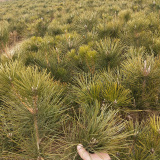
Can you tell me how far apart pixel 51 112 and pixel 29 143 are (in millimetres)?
130

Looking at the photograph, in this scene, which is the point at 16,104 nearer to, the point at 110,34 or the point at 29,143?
the point at 29,143

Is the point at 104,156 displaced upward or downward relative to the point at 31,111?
downward

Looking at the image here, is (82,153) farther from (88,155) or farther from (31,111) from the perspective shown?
(31,111)

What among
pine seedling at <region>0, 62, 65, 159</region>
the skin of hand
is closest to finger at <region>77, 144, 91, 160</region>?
the skin of hand

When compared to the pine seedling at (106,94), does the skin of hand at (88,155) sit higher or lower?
lower

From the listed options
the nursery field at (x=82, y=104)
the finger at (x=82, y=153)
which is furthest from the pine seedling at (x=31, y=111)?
the finger at (x=82, y=153)

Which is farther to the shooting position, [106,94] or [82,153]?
[106,94]

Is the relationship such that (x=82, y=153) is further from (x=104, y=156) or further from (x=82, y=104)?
(x=82, y=104)

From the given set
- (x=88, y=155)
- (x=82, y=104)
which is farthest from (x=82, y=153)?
(x=82, y=104)

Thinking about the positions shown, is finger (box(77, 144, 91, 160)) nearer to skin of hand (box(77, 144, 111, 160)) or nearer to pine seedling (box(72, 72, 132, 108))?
skin of hand (box(77, 144, 111, 160))

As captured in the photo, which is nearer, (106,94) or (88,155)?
(88,155)

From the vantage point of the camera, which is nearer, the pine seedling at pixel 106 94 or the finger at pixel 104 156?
the finger at pixel 104 156

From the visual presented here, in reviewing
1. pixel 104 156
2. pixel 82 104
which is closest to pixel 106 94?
pixel 82 104

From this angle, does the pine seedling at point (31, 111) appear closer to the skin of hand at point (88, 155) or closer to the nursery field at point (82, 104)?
the nursery field at point (82, 104)
